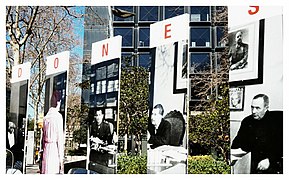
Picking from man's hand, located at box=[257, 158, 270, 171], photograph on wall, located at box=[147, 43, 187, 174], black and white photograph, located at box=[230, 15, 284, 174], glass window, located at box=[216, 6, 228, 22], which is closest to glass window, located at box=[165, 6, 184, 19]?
glass window, located at box=[216, 6, 228, 22]

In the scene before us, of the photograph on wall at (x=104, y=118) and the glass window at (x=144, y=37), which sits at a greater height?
the glass window at (x=144, y=37)

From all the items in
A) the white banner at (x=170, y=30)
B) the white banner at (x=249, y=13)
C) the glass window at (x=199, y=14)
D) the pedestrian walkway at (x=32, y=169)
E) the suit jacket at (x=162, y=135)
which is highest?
the glass window at (x=199, y=14)

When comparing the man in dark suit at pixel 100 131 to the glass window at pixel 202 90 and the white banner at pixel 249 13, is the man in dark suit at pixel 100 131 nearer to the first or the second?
the glass window at pixel 202 90

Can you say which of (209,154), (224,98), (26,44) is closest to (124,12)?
(26,44)

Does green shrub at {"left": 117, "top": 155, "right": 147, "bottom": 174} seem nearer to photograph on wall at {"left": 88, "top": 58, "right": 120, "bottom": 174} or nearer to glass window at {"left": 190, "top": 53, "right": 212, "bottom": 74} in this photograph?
photograph on wall at {"left": 88, "top": 58, "right": 120, "bottom": 174}

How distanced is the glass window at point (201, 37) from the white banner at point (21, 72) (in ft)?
7.15

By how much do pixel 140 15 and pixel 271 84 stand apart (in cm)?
219

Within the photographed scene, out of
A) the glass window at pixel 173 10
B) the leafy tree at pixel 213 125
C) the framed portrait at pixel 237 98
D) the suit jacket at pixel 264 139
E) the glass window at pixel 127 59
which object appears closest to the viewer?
the suit jacket at pixel 264 139

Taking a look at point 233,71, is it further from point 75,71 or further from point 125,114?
point 75,71

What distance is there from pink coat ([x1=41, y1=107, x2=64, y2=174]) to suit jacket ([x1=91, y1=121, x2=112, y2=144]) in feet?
1.40

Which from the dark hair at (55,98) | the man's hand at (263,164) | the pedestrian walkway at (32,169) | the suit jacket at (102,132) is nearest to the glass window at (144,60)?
the suit jacket at (102,132)

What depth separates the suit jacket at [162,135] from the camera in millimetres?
4984

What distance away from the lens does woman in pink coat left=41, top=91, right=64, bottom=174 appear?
5422 millimetres

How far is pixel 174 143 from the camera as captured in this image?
4934 mm
